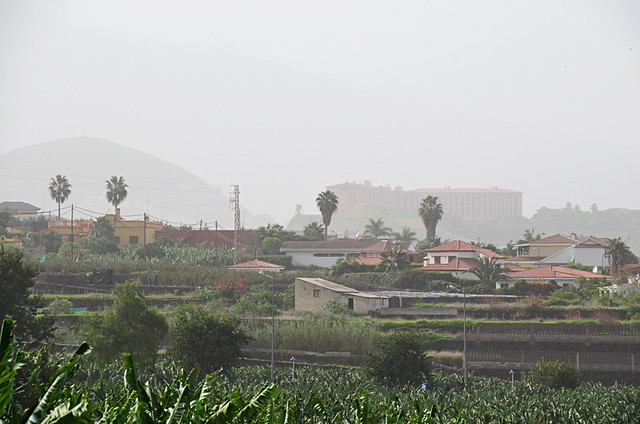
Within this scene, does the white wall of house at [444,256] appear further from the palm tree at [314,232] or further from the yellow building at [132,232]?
the yellow building at [132,232]

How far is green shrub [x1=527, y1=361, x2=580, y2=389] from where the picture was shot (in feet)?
205

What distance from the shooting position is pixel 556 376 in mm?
62375

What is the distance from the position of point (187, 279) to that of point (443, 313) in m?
32.1

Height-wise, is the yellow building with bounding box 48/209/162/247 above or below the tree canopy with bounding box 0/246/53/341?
above

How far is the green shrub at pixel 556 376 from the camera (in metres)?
62.4

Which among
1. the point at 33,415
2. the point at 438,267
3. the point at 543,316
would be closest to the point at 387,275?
the point at 438,267

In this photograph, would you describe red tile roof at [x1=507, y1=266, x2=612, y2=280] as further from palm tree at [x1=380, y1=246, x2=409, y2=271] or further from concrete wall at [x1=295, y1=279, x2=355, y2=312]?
concrete wall at [x1=295, y1=279, x2=355, y2=312]

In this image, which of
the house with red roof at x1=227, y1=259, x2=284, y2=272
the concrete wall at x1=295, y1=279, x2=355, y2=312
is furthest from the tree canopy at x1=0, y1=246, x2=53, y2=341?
the house with red roof at x1=227, y1=259, x2=284, y2=272

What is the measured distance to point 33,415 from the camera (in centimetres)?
1208

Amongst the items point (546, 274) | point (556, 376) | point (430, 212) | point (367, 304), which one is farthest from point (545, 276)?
point (430, 212)

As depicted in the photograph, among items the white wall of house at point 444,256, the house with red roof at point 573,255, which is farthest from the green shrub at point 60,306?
the house with red roof at point 573,255

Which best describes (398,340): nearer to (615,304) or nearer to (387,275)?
(615,304)

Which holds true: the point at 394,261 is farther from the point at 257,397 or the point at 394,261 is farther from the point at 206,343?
the point at 257,397

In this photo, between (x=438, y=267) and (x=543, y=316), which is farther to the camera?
(x=438, y=267)
